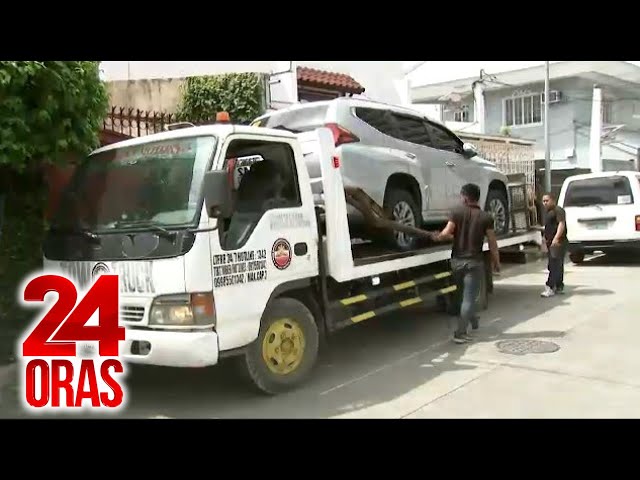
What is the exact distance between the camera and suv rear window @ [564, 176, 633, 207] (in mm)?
12055

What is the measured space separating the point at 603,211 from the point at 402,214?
6998 mm

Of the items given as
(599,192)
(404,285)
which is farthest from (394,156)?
(599,192)

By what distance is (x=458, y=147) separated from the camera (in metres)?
8.09

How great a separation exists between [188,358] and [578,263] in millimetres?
10881

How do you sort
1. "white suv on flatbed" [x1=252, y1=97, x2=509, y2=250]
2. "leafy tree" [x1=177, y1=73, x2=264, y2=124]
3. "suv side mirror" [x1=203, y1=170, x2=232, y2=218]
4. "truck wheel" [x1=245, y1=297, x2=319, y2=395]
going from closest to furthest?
"suv side mirror" [x1=203, y1=170, x2=232, y2=218], "truck wheel" [x1=245, y1=297, x2=319, y2=395], "white suv on flatbed" [x1=252, y1=97, x2=509, y2=250], "leafy tree" [x1=177, y1=73, x2=264, y2=124]

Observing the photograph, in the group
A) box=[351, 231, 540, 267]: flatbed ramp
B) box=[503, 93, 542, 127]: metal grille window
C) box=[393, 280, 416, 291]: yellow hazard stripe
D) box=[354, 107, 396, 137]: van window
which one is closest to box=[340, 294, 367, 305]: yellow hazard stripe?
box=[351, 231, 540, 267]: flatbed ramp

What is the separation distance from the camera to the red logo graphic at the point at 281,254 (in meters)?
4.95

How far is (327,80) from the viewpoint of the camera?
1326 cm

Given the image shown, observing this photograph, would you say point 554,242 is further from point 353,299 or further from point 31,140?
point 31,140

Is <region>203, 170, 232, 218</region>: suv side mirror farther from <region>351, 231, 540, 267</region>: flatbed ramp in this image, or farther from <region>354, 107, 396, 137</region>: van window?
<region>354, 107, 396, 137</region>: van window

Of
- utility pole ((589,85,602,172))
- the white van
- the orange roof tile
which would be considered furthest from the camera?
utility pole ((589,85,602,172))

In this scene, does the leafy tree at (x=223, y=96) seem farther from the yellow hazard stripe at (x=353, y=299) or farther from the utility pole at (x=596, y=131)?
the utility pole at (x=596, y=131)

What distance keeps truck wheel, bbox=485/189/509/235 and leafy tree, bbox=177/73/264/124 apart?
14.9 ft

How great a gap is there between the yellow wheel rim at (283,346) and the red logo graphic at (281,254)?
1.52 ft
